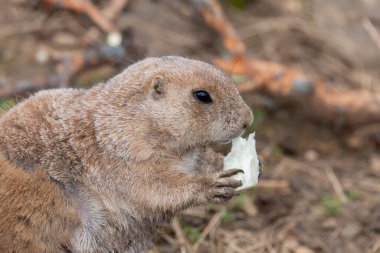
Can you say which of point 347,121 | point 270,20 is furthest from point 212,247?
point 270,20

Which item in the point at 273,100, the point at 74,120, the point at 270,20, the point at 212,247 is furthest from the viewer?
the point at 270,20

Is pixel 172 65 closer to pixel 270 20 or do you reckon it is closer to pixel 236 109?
pixel 236 109

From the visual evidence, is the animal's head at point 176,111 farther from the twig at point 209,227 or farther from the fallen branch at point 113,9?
the fallen branch at point 113,9

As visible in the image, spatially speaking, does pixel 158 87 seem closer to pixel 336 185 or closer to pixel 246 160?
pixel 246 160

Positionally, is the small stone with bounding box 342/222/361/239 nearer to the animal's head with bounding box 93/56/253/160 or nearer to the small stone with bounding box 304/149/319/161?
the small stone with bounding box 304/149/319/161

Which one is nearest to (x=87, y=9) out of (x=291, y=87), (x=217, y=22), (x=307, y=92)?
(x=217, y=22)

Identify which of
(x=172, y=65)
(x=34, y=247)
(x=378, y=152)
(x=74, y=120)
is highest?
(x=172, y=65)

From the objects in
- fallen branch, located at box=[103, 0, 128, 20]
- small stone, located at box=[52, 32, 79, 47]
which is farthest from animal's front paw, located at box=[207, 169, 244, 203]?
small stone, located at box=[52, 32, 79, 47]
